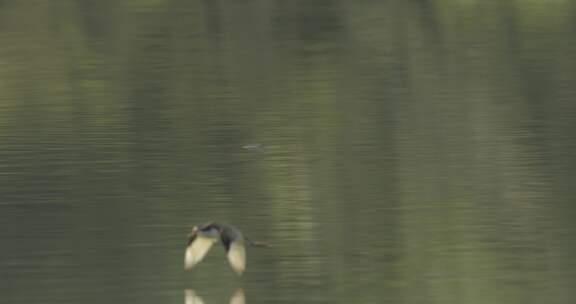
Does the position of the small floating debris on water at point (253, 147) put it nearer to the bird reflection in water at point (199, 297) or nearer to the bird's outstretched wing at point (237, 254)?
the bird reflection in water at point (199, 297)

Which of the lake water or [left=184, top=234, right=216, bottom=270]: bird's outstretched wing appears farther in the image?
the lake water

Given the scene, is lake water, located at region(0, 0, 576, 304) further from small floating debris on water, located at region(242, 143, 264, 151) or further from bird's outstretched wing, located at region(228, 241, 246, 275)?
bird's outstretched wing, located at region(228, 241, 246, 275)

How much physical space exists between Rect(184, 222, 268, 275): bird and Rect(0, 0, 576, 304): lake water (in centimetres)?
15

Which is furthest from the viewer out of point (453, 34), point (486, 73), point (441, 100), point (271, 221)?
point (453, 34)

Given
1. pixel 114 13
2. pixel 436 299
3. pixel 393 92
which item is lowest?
pixel 436 299

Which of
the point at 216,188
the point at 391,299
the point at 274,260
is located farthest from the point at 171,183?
the point at 391,299

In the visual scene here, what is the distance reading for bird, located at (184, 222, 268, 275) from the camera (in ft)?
23.6

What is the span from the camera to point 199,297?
7348 mm

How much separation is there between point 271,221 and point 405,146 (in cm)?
229

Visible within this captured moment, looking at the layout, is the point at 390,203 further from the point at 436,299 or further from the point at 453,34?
the point at 453,34

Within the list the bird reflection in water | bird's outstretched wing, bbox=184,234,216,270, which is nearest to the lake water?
the bird reflection in water

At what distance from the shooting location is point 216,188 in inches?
378

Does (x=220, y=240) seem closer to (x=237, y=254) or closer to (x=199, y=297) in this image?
(x=237, y=254)

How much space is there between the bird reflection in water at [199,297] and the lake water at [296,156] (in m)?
0.02
